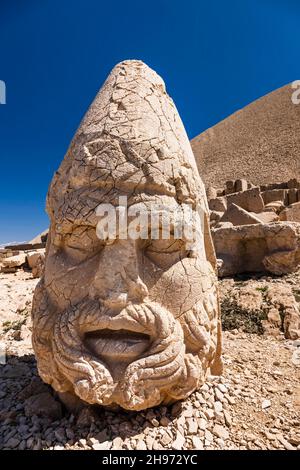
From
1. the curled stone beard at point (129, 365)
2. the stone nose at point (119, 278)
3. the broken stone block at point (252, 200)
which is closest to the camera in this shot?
the curled stone beard at point (129, 365)

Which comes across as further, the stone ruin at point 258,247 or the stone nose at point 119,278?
the stone ruin at point 258,247

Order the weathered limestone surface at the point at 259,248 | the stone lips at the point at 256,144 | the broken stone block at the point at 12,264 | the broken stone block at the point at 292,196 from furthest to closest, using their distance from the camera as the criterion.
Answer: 1. the stone lips at the point at 256,144
2. the broken stone block at the point at 292,196
3. the broken stone block at the point at 12,264
4. the weathered limestone surface at the point at 259,248

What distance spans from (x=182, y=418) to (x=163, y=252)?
1.02 meters

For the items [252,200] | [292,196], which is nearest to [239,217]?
[252,200]

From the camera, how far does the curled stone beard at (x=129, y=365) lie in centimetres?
158

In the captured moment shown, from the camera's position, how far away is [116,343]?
5.47 ft

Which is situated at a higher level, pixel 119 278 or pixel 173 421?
pixel 119 278

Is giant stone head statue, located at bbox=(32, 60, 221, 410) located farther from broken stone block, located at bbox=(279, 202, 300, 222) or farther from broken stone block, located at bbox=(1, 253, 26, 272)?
broken stone block, located at bbox=(1, 253, 26, 272)

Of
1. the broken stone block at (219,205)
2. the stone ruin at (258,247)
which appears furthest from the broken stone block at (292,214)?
the broken stone block at (219,205)

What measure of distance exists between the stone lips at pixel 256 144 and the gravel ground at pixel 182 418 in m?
31.3

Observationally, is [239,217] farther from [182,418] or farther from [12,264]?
[12,264]

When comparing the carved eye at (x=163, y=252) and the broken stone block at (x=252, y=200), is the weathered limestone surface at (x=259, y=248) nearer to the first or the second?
the carved eye at (x=163, y=252)

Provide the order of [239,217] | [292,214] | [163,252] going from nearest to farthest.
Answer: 1. [163,252]
2. [239,217]
3. [292,214]
